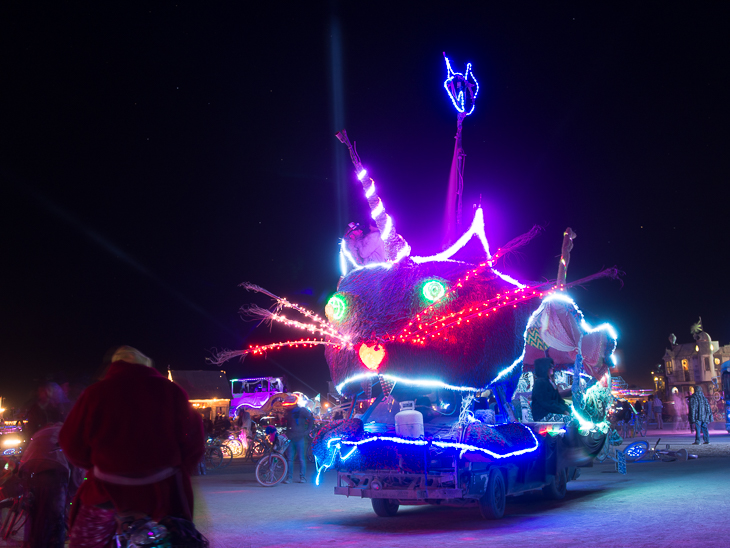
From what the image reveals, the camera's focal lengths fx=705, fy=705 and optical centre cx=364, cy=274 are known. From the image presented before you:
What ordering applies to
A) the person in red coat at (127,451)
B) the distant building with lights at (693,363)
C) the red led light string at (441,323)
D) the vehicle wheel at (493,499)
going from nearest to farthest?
the person in red coat at (127,451)
the vehicle wheel at (493,499)
the red led light string at (441,323)
the distant building with lights at (693,363)

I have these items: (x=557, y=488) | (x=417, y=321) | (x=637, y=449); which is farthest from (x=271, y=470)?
(x=637, y=449)

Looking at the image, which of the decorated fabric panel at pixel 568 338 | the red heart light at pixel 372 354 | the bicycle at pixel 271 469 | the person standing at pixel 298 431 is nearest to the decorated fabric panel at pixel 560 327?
the decorated fabric panel at pixel 568 338

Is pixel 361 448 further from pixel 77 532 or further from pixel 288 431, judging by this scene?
pixel 288 431

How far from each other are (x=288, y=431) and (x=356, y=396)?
6323 millimetres

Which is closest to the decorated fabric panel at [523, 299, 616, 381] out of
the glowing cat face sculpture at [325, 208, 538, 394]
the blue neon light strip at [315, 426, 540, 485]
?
the glowing cat face sculpture at [325, 208, 538, 394]

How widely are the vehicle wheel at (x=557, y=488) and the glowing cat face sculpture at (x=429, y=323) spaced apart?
2.68 meters

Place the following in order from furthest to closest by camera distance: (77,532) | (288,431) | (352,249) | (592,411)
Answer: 1. (288,431)
2. (592,411)
3. (352,249)
4. (77,532)

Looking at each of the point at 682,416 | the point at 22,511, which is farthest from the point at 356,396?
the point at 682,416

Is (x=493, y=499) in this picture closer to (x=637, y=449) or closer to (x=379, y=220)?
(x=379, y=220)

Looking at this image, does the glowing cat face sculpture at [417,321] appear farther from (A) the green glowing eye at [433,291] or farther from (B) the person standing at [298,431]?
(B) the person standing at [298,431]

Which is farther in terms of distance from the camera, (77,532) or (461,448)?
(461,448)

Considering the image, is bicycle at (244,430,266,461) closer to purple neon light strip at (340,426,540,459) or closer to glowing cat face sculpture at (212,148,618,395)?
glowing cat face sculpture at (212,148,618,395)

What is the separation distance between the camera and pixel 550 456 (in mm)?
11328

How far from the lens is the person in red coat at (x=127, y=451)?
4301 millimetres
